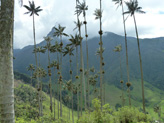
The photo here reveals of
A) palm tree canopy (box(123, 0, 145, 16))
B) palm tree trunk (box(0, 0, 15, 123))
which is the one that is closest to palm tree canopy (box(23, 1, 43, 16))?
palm tree canopy (box(123, 0, 145, 16))

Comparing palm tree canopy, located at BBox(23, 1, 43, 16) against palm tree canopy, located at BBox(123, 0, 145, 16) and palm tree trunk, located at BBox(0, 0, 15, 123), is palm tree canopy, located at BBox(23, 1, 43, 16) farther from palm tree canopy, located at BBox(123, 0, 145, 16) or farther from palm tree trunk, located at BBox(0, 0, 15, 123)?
palm tree trunk, located at BBox(0, 0, 15, 123)

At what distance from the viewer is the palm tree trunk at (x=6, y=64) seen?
649 cm

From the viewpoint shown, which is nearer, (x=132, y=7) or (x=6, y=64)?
(x=6, y=64)

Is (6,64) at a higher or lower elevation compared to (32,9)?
lower

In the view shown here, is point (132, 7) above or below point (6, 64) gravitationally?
above

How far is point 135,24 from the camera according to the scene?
133 ft

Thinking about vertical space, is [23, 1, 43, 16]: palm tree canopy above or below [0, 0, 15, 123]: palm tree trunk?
above

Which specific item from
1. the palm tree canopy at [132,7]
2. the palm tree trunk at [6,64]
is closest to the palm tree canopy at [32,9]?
the palm tree canopy at [132,7]

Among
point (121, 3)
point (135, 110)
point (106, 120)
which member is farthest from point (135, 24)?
point (106, 120)

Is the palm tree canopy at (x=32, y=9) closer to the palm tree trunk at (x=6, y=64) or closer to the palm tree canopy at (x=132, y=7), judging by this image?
the palm tree canopy at (x=132, y=7)

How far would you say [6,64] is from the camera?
6.84 metres

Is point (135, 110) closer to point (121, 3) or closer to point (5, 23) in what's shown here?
point (121, 3)

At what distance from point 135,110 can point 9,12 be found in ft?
102

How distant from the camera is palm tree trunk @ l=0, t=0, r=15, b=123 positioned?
6.49m
